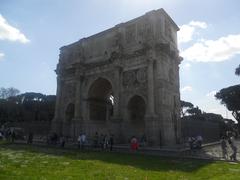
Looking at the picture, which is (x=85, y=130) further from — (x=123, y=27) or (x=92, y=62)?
(x=123, y=27)

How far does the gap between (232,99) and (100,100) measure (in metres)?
37.5

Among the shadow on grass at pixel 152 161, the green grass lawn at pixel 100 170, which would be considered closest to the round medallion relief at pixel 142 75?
the shadow on grass at pixel 152 161

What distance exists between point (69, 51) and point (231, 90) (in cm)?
4025

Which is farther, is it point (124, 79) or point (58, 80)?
point (58, 80)

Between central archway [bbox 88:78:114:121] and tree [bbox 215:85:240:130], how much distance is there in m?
35.3

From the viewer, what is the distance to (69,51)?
33.2 m

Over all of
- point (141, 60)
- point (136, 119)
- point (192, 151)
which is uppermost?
point (141, 60)

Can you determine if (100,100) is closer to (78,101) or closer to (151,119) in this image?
(78,101)

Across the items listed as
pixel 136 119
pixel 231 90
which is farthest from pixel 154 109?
pixel 231 90

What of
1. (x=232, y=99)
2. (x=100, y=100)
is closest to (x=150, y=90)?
(x=100, y=100)

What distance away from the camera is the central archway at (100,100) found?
2934cm

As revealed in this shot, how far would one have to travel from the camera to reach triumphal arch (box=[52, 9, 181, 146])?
76.2 feet

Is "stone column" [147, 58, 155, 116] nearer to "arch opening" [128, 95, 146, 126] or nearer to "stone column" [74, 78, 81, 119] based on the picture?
"arch opening" [128, 95, 146, 126]

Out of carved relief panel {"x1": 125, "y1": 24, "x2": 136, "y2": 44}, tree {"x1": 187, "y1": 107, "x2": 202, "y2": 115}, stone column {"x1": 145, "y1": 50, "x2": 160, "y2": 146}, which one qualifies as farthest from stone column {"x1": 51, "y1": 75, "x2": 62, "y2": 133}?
tree {"x1": 187, "y1": 107, "x2": 202, "y2": 115}
